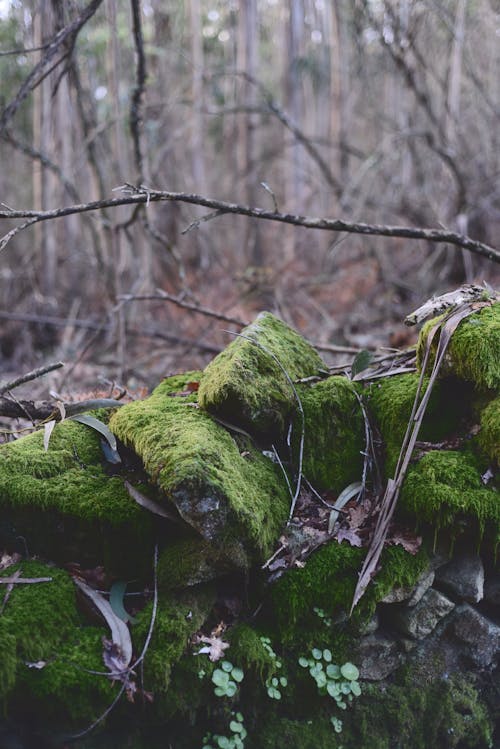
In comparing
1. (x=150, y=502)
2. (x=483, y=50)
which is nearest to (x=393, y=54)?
(x=150, y=502)

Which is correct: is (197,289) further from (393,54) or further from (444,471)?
(444,471)

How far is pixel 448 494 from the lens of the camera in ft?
9.36

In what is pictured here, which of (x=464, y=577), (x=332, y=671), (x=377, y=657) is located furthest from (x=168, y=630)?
(x=464, y=577)

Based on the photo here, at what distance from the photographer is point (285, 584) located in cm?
280

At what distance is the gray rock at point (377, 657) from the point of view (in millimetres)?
2818

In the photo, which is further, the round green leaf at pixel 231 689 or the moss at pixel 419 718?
the moss at pixel 419 718

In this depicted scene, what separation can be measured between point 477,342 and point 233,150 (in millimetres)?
16563

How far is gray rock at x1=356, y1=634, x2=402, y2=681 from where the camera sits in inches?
111

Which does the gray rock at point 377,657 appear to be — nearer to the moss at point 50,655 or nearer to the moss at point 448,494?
the moss at point 448,494

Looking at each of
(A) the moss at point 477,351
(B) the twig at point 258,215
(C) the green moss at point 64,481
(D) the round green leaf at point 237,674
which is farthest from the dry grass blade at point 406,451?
(C) the green moss at point 64,481

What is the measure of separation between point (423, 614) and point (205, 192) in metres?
13.2

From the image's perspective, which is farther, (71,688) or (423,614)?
(423,614)

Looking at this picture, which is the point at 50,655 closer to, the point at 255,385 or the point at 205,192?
the point at 255,385

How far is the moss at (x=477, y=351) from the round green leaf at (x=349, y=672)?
4.97ft
